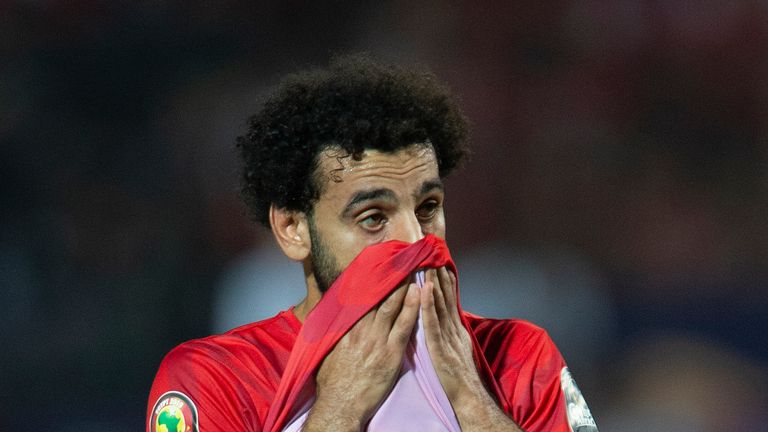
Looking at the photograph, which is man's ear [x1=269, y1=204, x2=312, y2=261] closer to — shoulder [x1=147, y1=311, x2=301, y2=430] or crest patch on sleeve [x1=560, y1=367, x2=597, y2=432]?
shoulder [x1=147, y1=311, x2=301, y2=430]

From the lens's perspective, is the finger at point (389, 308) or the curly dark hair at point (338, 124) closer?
the finger at point (389, 308)

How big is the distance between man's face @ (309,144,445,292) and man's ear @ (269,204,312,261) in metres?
0.06

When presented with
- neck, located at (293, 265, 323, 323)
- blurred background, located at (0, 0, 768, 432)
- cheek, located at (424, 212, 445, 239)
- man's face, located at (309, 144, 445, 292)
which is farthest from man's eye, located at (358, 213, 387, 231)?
blurred background, located at (0, 0, 768, 432)

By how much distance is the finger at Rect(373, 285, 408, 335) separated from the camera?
80.1 inches

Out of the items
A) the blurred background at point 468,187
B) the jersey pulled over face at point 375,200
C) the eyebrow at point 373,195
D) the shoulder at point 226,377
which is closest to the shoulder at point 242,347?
the shoulder at point 226,377

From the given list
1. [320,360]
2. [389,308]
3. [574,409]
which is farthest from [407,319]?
[574,409]

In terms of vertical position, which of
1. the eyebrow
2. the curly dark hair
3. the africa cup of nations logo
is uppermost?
the curly dark hair

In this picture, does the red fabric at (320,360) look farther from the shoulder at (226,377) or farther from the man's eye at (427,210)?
the man's eye at (427,210)

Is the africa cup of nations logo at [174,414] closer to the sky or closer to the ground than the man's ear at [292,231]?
closer to the ground

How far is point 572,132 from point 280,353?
2.44m

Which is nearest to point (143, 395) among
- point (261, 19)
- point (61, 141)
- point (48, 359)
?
point (48, 359)

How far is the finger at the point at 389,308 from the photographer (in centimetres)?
204

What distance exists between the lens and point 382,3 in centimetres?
435

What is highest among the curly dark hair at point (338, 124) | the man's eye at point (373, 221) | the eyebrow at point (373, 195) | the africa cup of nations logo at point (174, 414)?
the curly dark hair at point (338, 124)
